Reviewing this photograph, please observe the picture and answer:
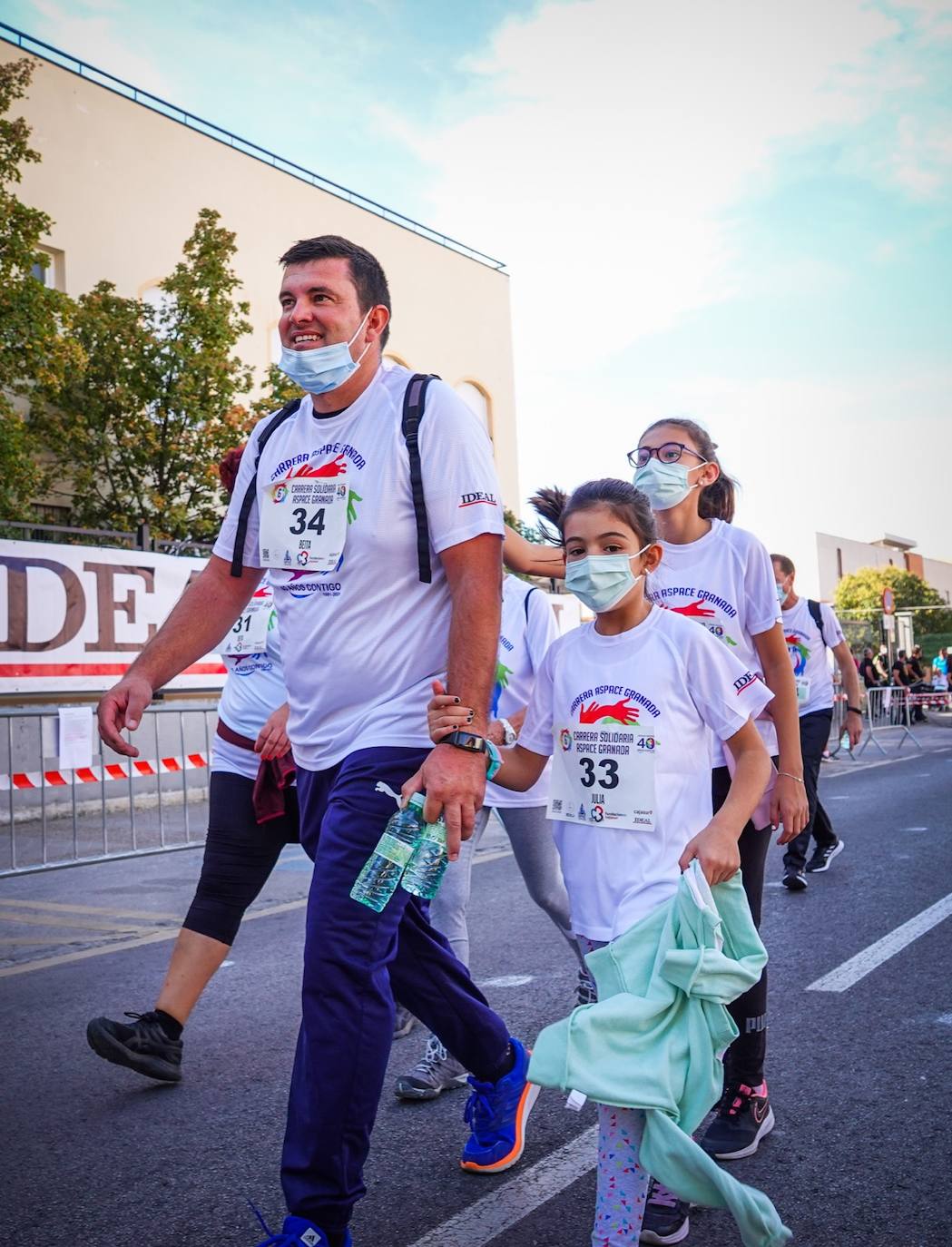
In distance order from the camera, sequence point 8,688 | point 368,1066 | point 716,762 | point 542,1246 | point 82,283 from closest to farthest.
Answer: point 368,1066
point 542,1246
point 716,762
point 8,688
point 82,283

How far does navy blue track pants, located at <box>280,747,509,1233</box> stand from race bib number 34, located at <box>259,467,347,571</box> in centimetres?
49

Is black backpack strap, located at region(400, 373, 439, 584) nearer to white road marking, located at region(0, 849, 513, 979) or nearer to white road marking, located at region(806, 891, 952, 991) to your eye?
white road marking, located at region(806, 891, 952, 991)

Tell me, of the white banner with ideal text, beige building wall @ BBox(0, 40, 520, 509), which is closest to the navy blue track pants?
the white banner with ideal text

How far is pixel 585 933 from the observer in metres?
2.86

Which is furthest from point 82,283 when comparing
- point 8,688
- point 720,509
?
point 720,509

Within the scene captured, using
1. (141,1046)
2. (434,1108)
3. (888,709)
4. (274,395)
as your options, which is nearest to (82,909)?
(141,1046)

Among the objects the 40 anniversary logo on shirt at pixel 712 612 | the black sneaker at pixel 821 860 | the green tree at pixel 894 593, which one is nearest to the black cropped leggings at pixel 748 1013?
the 40 anniversary logo on shirt at pixel 712 612

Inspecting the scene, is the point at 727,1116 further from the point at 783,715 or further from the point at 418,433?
the point at 418,433

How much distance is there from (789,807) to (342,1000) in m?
1.47

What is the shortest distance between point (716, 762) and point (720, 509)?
36.8 inches

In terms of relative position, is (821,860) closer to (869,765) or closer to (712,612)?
(712,612)

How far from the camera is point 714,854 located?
2.66m

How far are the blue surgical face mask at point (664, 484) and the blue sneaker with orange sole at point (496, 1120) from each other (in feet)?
5.28

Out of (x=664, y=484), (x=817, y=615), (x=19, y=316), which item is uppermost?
(x=19, y=316)
